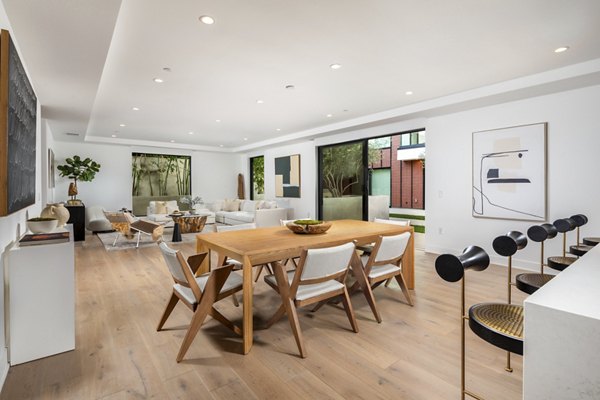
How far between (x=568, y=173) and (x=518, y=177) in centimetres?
53

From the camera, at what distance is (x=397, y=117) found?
531 cm

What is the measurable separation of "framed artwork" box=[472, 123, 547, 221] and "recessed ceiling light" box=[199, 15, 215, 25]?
407 centimetres

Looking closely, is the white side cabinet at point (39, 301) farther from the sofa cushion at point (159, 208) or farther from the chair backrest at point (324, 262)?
the sofa cushion at point (159, 208)

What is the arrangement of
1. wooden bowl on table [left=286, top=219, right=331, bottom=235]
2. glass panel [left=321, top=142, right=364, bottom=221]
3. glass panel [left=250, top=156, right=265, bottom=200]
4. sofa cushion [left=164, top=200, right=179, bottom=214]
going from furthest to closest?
glass panel [left=250, top=156, right=265, bottom=200] < sofa cushion [left=164, top=200, right=179, bottom=214] < glass panel [left=321, top=142, right=364, bottom=221] < wooden bowl on table [left=286, top=219, right=331, bottom=235]

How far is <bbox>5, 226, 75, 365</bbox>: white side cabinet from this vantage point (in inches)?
78.5

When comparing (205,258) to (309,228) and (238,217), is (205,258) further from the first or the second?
(238,217)

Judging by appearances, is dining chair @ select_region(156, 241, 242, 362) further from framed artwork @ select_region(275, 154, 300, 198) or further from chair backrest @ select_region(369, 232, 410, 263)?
framed artwork @ select_region(275, 154, 300, 198)

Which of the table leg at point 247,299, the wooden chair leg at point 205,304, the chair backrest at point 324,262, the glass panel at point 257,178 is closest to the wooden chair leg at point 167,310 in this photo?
the wooden chair leg at point 205,304

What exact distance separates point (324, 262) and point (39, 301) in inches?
76.6

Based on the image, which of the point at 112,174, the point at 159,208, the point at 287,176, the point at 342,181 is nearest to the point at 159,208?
the point at 159,208

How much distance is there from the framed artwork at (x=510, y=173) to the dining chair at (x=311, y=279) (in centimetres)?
334

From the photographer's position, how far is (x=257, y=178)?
35.1 feet

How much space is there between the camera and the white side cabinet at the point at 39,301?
199 centimetres

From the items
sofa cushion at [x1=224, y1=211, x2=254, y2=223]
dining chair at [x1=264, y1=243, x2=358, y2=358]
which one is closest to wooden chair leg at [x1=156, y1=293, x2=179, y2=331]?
dining chair at [x1=264, y1=243, x2=358, y2=358]
